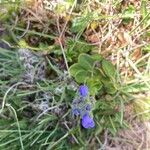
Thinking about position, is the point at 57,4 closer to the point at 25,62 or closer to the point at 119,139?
the point at 25,62

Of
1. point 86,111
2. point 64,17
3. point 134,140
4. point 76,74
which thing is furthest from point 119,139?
point 64,17

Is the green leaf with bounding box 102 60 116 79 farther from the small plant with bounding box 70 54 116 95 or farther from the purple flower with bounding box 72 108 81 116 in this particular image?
the purple flower with bounding box 72 108 81 116

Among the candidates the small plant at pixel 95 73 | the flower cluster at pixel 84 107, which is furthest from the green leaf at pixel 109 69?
the flower cluster at pixel 84 107

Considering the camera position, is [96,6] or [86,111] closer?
[86,111]

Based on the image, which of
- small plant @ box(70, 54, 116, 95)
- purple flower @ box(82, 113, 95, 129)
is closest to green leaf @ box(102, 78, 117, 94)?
small plant @ box(70, 54, 116, 95)

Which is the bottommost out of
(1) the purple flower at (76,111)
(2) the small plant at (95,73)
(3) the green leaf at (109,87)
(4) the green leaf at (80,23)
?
(1) the purple flower at (76,111)

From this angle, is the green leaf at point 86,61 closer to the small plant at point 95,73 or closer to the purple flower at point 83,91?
the small plant at point 95,73
